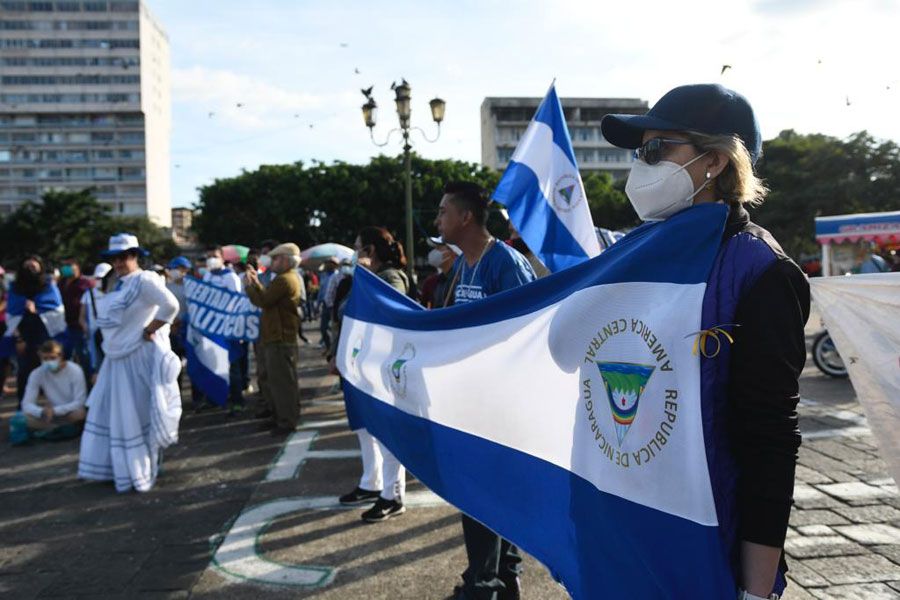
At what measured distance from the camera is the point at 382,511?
15.7 ft

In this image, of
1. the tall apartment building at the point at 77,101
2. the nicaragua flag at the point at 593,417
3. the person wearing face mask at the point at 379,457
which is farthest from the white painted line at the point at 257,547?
the tall apartment building at the point at 77,101

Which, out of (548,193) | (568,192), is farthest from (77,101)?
(568,192)

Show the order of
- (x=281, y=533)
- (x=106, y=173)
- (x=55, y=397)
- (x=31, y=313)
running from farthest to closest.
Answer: (x=106, y=173), (x=31, y=313), (x=55, y=397), (x=281, y=533)

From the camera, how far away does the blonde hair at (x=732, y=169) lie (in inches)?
70.9

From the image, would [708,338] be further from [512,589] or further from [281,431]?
[281,431]

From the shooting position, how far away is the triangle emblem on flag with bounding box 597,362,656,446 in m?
1.76

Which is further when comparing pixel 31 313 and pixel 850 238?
pixel 850 238

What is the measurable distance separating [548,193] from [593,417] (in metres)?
4.25

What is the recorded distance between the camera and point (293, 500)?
5.27 meters

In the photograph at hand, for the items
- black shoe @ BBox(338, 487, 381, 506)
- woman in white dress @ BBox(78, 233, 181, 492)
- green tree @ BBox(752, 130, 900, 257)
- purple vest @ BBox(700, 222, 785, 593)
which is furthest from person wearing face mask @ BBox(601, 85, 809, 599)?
green tree @ BBox(752, 130, 900, 257)

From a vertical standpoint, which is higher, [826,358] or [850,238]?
[850,238]

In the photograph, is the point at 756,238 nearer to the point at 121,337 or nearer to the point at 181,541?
the point at 181,541

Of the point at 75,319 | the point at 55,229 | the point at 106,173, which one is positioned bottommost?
the point at 75,319

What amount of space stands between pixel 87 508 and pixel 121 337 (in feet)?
4.64
